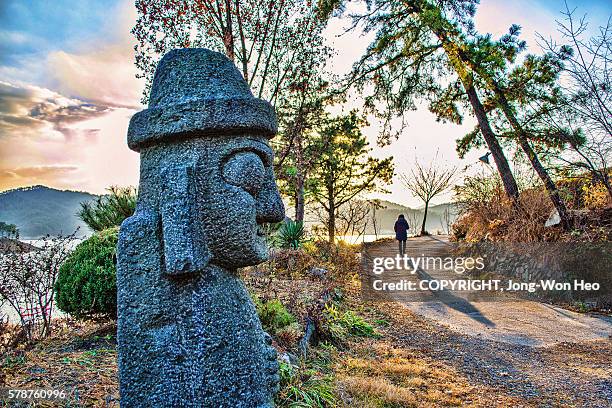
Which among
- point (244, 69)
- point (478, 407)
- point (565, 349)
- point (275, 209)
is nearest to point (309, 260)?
point (244, 69)

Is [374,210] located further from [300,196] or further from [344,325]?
[344,325]

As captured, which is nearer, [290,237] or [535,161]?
[535,161]

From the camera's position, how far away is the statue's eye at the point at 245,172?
227 cm

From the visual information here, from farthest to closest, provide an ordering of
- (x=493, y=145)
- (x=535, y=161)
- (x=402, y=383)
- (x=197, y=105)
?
(x=493, y=145) < (x=535, y=161) < (x=402, y=383) < (x=197, y=105)

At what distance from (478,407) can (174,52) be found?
162 inches

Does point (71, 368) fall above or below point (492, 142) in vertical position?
below

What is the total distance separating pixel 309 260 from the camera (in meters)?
11.5

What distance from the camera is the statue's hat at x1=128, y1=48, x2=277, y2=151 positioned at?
2.24 m

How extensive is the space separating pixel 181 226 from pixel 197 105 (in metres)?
0.67

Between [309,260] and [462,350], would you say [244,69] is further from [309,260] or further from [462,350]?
[462,350]

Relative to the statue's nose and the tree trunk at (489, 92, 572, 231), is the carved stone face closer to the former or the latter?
the statue's nose

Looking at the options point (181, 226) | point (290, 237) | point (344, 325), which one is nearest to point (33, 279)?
point (181, 226)

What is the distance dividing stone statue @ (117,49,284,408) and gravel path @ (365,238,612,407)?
3576 mm

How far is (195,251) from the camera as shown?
2.13 meters
